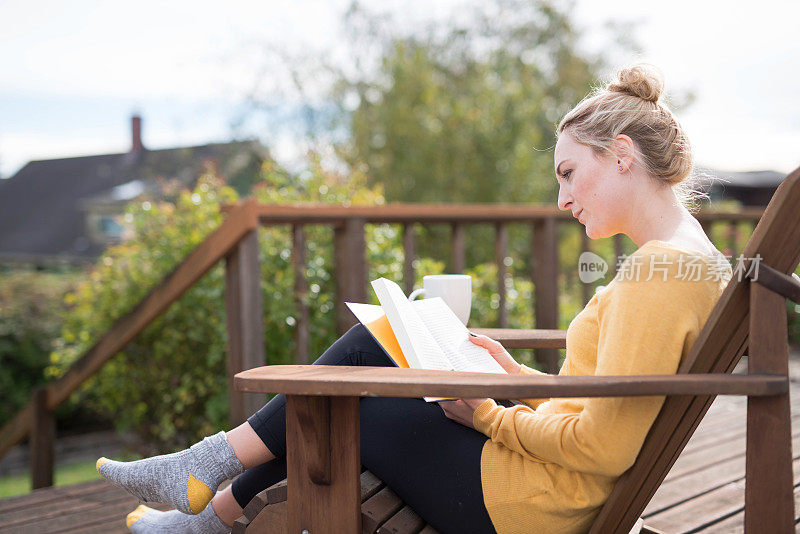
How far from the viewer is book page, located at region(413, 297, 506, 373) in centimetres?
158

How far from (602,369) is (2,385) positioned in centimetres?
696

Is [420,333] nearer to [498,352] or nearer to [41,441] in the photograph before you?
[498,352]

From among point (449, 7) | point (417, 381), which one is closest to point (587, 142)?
point (417, 381)

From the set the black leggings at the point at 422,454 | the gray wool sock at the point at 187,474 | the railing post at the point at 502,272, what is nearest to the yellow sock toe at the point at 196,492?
the gray wool sock at the point at 187,474

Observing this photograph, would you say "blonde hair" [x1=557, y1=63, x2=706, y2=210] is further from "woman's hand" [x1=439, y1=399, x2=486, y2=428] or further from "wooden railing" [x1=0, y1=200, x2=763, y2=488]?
"wooden railing" [x1=0, y1=200, x2=763, y2=488]

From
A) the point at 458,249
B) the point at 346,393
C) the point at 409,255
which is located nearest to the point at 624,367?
the point at 346,393

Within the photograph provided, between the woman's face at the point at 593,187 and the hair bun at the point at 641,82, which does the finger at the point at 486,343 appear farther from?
the hair bun at the point at 641,82

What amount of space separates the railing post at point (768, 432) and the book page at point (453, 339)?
0.54 m

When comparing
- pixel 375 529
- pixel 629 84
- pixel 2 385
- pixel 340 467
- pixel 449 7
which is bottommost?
pixel 2 385

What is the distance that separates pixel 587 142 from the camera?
4.71ft

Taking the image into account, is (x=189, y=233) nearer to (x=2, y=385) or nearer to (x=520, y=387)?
(x=520, y=387)

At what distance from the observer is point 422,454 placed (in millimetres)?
1493

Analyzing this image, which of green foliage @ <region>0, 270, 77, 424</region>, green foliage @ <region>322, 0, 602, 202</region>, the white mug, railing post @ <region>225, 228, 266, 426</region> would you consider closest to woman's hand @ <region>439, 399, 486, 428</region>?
the white mug

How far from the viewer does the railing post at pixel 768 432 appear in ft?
3.94
